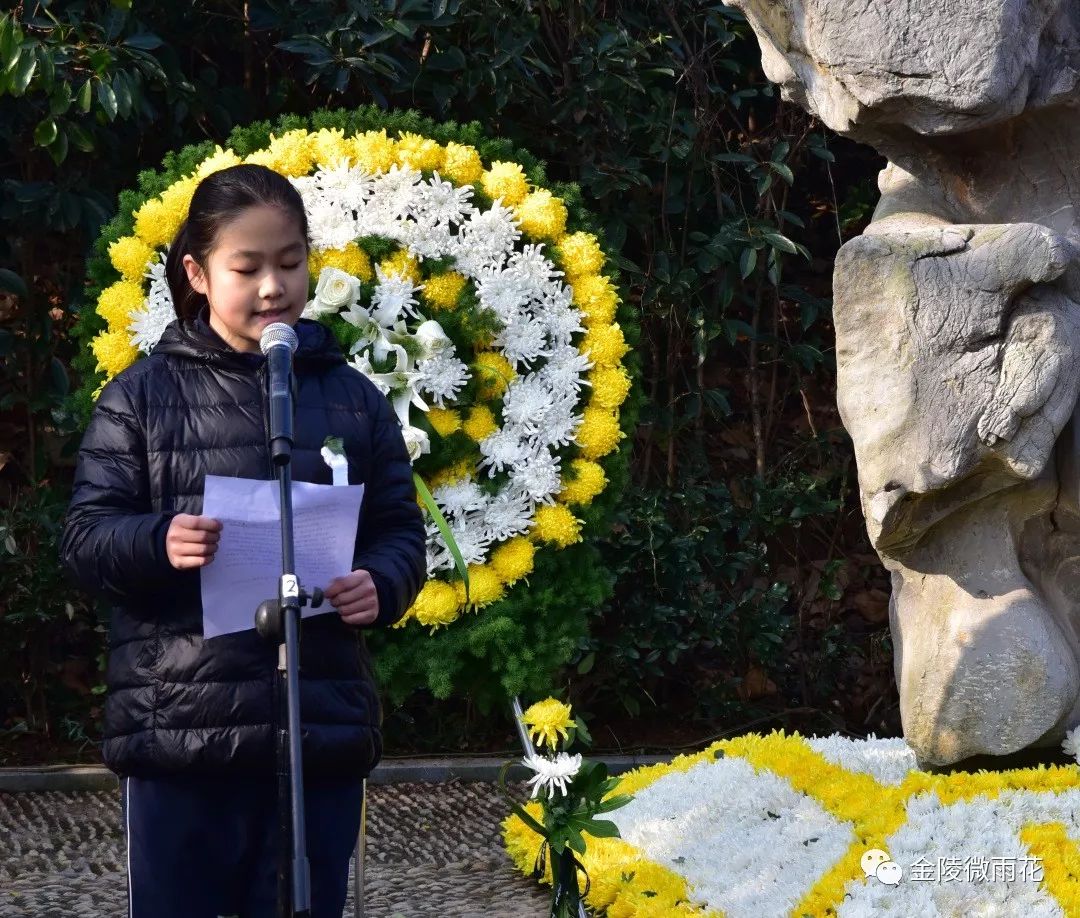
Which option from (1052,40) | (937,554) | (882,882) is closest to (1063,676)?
(937,554)

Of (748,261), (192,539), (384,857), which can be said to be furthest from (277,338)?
(748,261)

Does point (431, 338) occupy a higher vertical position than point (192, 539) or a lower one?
higher

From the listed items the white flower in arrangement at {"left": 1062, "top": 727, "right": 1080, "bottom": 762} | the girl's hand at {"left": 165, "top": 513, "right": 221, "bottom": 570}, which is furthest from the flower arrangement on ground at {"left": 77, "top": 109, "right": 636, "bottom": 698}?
the girl's hand at {"left": 165, "top": 513, "right": 221, "bottom": 570}

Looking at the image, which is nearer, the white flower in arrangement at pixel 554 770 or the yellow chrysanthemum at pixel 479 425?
the white flower in arrangement at pixel 554 770

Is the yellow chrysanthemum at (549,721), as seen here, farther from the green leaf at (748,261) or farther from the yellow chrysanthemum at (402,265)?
the green leaf at (748,261)

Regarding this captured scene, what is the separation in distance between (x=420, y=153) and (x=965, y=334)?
162 centimetres

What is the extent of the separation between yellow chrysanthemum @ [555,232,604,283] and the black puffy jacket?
176cm

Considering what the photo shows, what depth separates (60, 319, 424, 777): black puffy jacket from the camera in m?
2.42

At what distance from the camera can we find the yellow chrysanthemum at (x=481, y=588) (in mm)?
4148

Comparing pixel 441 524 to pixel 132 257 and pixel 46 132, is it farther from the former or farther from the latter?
pixel 46 132

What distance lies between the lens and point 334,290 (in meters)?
4.10

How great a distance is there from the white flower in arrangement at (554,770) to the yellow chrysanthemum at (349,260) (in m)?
1.53

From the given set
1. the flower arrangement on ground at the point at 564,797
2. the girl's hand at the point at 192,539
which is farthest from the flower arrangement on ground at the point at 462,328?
the girl's hand at the point at 192,539

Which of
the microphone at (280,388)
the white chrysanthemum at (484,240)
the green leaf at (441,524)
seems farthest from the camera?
the white chrysanthemum at (484,240)
